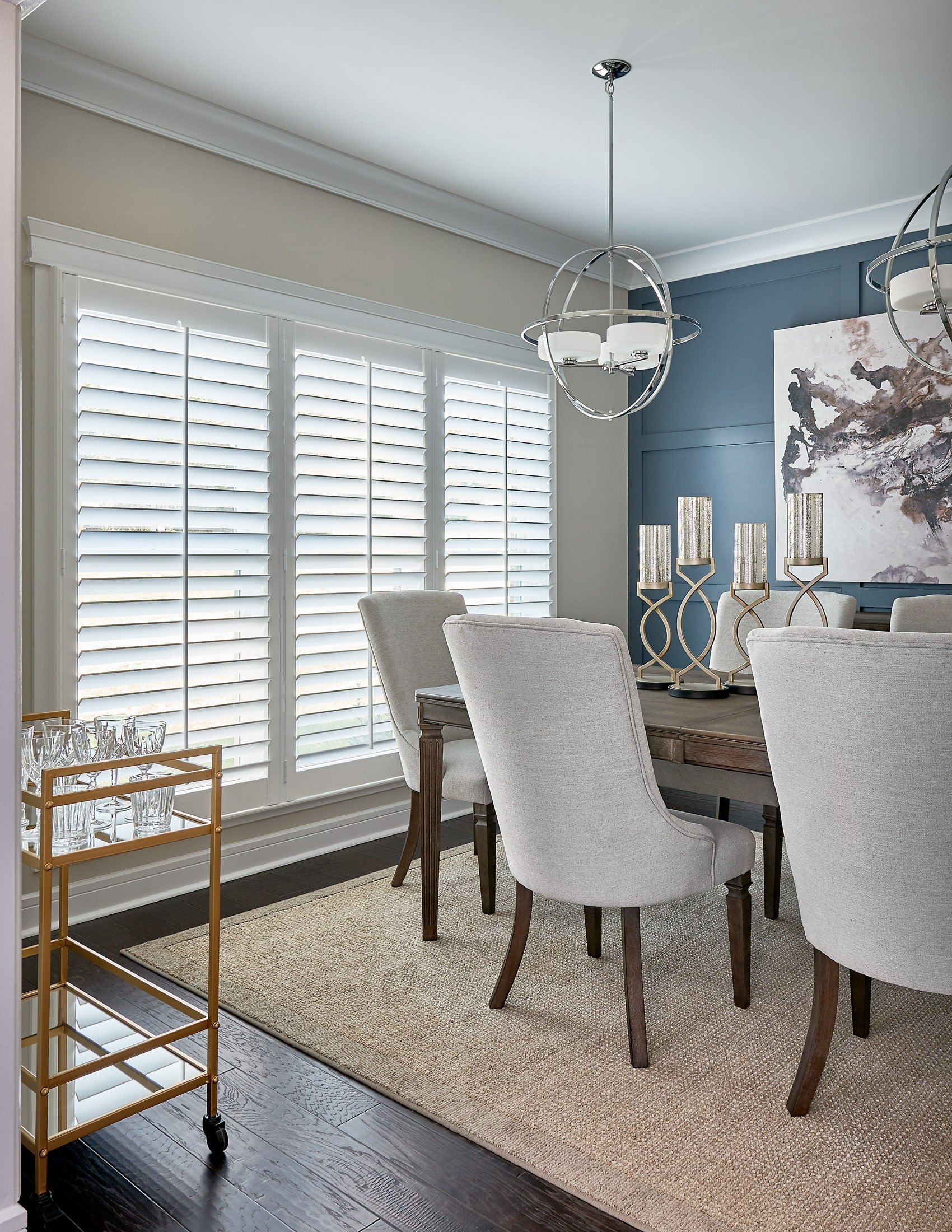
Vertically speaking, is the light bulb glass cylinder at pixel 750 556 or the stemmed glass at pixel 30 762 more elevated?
the light bulb glass cylinder at pixel 750 556

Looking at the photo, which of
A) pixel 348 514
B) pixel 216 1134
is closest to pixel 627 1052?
pixel 216 1134

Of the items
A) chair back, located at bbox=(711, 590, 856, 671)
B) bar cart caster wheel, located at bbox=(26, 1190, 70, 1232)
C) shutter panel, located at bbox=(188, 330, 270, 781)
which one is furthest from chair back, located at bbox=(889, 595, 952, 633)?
bar cart caster wheel, located at bbox=(26, 1190, 70, 1232)

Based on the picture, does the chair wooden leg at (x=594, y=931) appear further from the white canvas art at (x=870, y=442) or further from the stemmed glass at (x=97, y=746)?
the white canvas art at (x=870, y=442)

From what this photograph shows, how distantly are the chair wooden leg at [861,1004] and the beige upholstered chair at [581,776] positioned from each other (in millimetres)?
356

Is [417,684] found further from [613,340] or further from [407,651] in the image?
[613,340]

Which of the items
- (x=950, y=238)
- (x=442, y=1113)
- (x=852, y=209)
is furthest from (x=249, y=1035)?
(x=852, y=209)

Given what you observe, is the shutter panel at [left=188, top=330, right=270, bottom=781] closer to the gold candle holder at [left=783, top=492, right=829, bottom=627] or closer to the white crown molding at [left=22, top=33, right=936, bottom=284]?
the white crown molding at [left=22, top=33, right=936, bottom=284]

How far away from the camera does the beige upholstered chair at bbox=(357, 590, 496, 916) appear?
298 cm

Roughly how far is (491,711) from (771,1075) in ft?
3.20

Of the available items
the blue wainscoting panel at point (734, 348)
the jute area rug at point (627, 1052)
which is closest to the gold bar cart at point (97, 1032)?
the jute area rug at point (627, 1052)

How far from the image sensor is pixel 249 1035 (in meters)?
2.28

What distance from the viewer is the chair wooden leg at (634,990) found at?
2074 mm

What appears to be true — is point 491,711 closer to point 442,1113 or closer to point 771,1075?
point 442,1113

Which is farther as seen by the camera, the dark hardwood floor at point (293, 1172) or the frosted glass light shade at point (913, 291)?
the frosted glass light shade at point (913, 291)
